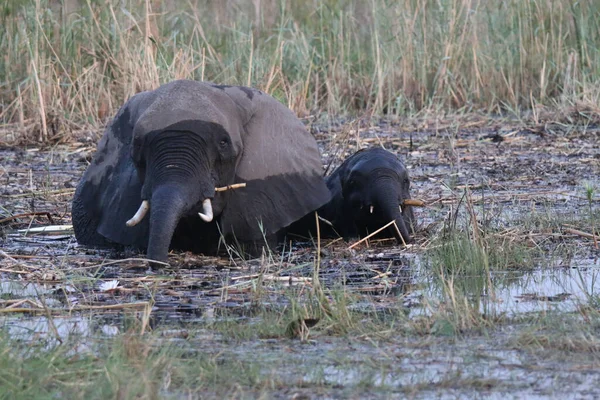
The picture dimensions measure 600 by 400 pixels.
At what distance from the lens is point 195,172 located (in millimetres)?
6090

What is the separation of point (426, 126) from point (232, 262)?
19.1 ft

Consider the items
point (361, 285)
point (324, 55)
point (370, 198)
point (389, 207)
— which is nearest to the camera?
point (361, 285)

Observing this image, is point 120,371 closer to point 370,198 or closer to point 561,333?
point 561,333

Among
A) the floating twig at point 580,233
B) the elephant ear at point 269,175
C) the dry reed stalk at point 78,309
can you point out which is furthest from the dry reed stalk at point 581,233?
the dry reed stalk at point 78,309

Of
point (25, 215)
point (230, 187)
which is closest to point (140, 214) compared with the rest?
point (230, 187)

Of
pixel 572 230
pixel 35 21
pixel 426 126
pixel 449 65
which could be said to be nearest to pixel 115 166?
pixel 572 230

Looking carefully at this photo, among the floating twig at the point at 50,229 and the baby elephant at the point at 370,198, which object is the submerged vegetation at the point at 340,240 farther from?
the baby elephant at the point at 370,198

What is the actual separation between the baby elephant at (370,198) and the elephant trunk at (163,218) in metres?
1.51

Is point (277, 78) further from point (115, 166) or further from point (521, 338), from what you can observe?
point (521, 338)

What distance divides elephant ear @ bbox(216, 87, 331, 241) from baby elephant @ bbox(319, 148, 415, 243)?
0.21 meters

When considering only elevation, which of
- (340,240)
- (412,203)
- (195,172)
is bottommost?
(340,240)

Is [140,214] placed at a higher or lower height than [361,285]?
higher

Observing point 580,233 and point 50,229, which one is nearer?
point 580,233

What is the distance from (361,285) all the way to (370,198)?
1.59 m
